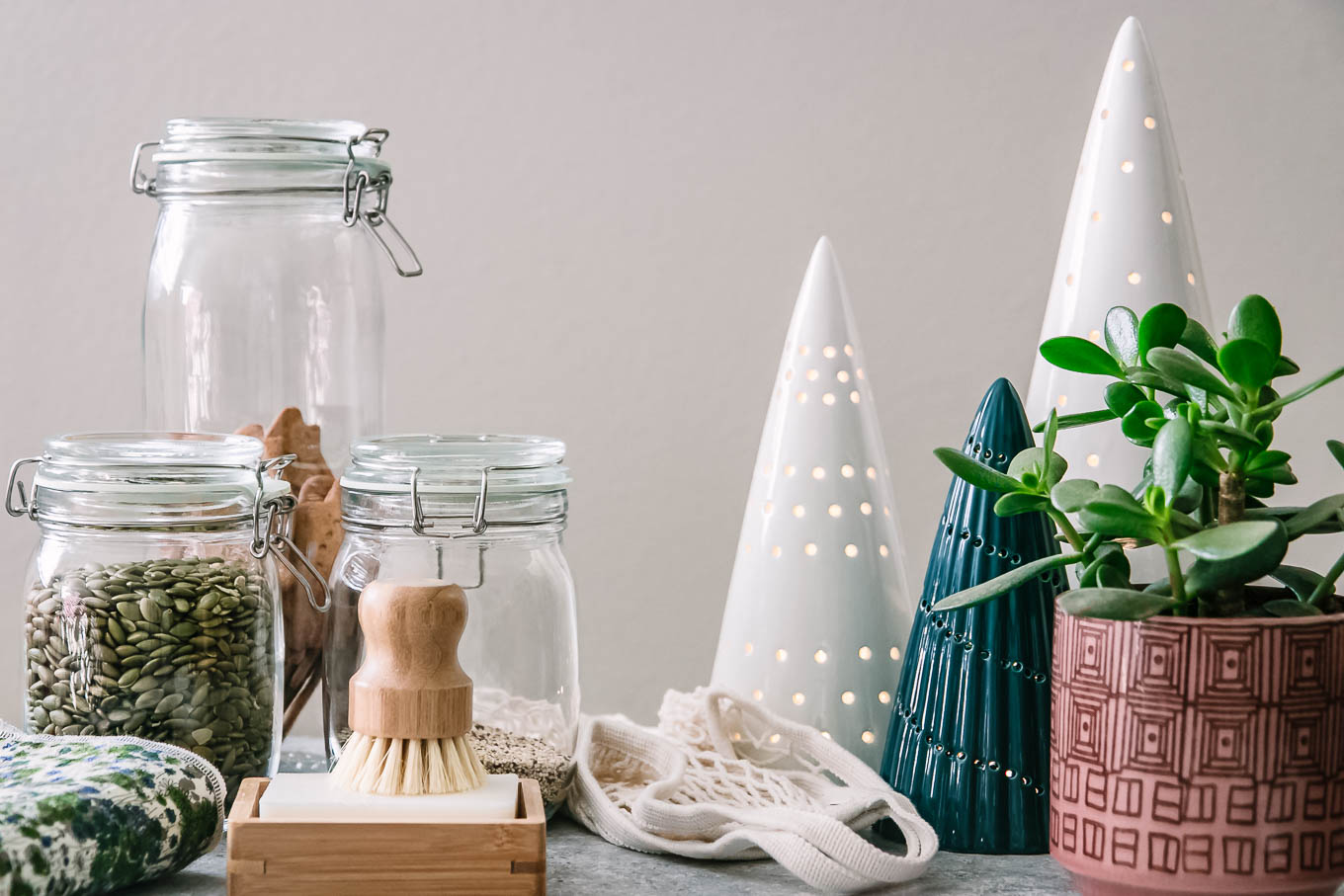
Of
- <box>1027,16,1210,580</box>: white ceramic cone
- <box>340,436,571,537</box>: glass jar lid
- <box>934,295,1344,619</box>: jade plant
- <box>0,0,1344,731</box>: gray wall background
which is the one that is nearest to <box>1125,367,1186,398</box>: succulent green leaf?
<box>934,295,1344,619</box>: jade plant

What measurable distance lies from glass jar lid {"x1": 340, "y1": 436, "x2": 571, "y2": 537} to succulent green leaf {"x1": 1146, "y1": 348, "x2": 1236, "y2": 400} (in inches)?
9.3

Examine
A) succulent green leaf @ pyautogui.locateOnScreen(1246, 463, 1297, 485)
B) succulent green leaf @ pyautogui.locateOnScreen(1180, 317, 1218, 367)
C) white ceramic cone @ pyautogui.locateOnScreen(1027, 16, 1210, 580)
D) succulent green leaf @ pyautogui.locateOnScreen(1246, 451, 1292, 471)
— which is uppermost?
white ceramic cone @ pyautogui.locateOnScreen(1027, 16, 1210, 580)

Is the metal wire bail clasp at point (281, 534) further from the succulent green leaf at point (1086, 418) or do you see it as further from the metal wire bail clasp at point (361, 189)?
the succulent green leaf at point (1086, 418)

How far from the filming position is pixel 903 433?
3.37 feet

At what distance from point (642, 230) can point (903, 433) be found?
0.27 m

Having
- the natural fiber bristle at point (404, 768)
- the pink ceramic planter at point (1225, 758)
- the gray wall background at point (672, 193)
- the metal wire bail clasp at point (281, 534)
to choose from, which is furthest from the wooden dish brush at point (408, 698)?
the gray wall background at point (672, 193)

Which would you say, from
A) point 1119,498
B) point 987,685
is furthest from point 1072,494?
point 987,685

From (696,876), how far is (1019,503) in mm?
180

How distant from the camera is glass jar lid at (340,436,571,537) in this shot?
49cm

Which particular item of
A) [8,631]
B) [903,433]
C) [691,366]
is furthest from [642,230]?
[8,631]

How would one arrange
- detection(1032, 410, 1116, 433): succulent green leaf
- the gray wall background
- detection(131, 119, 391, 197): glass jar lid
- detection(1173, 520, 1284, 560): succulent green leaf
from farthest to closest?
the gray wall background → detection(131, 119, 391, 197): glass jar lid → detection(1032, 410, 1116, 433): succulent green leaf → detection(1173, 520, 1284, 560): succulent green leaf

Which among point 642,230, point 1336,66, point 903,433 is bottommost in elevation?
point 903,433

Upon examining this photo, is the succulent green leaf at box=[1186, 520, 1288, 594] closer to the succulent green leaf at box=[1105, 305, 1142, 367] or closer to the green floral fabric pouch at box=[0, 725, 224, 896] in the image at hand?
the succulent green leaf at box=[1105, 305, 1142, 367]

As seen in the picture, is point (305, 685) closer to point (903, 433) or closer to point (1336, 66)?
point (903, 433)
